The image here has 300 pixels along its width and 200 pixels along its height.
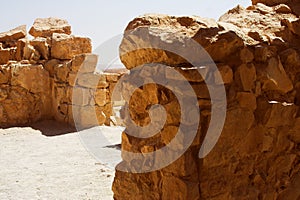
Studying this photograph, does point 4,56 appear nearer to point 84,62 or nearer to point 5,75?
point 5,75

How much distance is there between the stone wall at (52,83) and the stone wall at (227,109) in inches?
251

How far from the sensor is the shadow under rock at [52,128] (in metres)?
8.05

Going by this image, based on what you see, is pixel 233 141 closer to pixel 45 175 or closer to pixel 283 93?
pixel 283 93

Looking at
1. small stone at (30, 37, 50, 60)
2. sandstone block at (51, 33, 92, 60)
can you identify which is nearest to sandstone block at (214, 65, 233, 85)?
sandstone block at (51, 33, 92, 60)

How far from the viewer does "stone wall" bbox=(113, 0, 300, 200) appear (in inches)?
79.8

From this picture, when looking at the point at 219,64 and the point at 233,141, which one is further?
the point at 233,141

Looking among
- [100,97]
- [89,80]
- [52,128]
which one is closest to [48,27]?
[89,80]

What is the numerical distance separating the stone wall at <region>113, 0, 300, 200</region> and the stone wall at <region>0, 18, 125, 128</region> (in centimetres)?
637

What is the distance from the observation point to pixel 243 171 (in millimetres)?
2246

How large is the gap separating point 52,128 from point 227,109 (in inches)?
277

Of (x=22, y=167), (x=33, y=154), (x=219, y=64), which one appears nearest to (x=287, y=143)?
(x=219, y=64)

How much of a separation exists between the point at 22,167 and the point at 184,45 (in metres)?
4.50

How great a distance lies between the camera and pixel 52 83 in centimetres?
895

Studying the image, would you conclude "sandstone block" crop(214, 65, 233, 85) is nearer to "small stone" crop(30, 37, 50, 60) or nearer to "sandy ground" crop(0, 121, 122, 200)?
"sandy ground" crop(0, 121, 122, 200)
